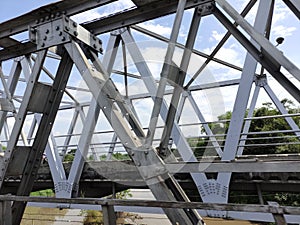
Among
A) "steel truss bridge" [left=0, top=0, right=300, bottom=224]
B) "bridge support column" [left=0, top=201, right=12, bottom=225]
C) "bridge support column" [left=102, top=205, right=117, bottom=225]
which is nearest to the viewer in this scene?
"bridge support column" [left=102, top=205, right=117, bottom=225]

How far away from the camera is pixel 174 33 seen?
2.70m

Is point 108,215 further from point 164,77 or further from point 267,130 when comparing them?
point 267,130

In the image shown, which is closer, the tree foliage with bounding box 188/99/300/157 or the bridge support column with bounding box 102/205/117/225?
the bridge support column with bounding box 102/205/117/225

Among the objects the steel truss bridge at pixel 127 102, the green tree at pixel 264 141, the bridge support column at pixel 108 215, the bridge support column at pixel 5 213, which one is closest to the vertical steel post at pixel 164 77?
the steel truss bridge at pixel 127 102

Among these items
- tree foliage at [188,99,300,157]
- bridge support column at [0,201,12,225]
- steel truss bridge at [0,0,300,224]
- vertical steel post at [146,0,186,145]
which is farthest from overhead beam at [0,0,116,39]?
tree foliage at [188,99,300,157]

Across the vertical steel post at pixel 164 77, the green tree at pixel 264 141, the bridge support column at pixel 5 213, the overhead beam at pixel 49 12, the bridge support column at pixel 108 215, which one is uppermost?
the green tree at pixel 264 141

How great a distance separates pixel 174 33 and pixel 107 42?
4076 mm

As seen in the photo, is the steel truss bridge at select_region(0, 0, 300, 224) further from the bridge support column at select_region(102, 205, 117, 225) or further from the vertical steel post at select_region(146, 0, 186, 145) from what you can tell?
the bridge support column at select_region(102, 205, 117, 225)

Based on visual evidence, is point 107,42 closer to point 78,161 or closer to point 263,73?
point 78,161

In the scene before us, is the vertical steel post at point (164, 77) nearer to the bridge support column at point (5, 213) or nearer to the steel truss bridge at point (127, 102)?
the steel truss bridge at point (127, 102)

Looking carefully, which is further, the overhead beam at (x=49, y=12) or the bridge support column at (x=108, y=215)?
the overhead beam at (x=49, y=12)

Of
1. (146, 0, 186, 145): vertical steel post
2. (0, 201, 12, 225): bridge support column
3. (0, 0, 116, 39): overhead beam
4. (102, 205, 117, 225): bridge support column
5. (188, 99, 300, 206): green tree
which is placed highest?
(188, 99, 300, 206): green tree

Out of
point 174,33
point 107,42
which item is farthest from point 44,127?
point 107,42

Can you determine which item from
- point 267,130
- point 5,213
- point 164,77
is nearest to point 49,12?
point 164,77
